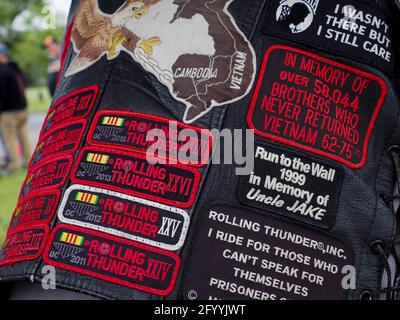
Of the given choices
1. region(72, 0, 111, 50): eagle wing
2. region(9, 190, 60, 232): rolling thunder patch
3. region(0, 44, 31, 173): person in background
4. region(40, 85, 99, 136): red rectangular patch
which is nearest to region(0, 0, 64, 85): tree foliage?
region(0, 44, 31, 173): person in background

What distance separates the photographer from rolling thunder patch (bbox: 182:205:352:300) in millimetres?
1718

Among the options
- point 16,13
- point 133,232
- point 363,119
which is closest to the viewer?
point 133,232

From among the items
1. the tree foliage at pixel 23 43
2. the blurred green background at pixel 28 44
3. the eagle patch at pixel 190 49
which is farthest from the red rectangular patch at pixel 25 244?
the tree foliage at pixel 23 43

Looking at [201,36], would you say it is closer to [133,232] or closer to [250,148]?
[250,148]

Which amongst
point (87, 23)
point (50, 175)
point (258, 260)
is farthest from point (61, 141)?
point (258, 260)

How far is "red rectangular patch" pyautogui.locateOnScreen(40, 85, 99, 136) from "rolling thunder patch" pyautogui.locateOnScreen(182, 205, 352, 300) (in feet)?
1.53

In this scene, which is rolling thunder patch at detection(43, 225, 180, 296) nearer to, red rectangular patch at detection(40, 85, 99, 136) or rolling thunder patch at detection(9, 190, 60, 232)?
rolling thunder patch at detection(9, 190, 60, 232)

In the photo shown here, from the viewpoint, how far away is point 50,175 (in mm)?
1896

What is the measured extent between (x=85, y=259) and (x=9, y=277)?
0.84 feet

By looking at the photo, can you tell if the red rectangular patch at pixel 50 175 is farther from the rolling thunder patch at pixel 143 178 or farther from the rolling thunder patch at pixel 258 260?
the rolling thunder patch at pixel 258 260

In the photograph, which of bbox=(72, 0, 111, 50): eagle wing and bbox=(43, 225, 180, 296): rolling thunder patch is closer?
bbox=(43, 225, 180, 296): rolling thunder patch

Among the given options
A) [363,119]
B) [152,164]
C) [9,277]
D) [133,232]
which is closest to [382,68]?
[363,119]

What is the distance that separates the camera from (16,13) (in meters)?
39.2

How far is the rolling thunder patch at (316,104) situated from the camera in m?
1.79
